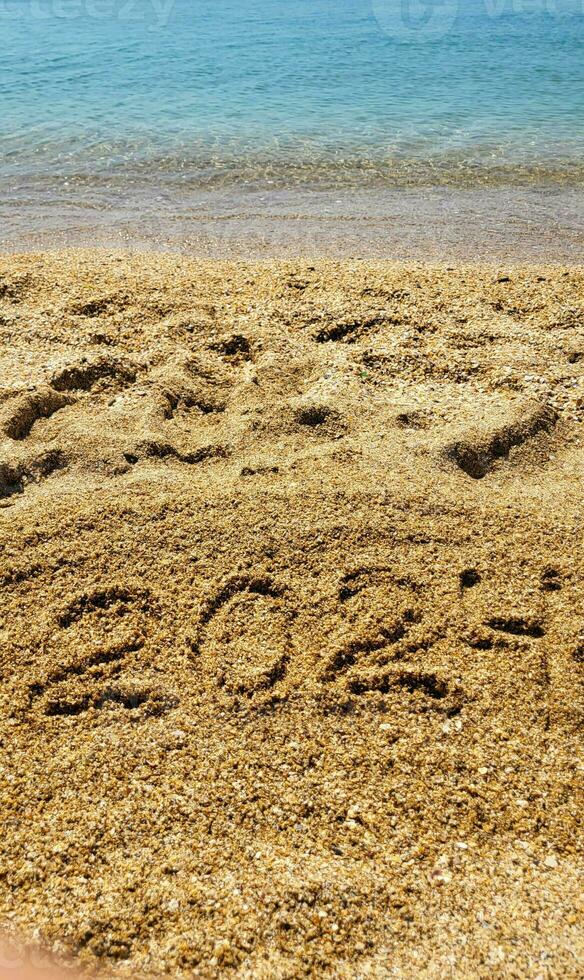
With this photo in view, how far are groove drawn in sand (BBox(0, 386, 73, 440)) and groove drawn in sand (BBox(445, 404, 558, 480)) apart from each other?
1868 millimetres

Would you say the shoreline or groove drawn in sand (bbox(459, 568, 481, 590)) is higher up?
the shoreline

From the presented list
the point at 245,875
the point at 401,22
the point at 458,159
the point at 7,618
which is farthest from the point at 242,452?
the point at 401,22

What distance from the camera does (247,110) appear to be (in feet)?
36.6

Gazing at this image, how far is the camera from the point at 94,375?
375cm

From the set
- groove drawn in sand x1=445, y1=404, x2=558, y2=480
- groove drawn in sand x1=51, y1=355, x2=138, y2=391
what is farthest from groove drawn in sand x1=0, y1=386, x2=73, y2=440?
groove drawn in sand x1=445, y1=404, x2=558, y2=480

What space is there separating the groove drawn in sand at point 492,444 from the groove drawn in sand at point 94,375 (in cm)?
169

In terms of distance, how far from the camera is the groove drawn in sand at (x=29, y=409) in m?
3.34

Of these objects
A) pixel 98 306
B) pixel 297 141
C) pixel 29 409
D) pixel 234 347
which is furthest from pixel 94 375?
pixel 297 141

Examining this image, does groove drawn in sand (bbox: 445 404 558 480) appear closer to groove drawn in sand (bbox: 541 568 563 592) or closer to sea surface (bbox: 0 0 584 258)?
groove drawn in sand (bbox: 541 568 563 592)

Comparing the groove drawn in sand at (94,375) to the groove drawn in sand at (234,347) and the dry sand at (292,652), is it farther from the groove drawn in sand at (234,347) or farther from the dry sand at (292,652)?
the groove drawn in sand at (234,347)

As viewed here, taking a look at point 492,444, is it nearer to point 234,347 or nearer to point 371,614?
point 371,614

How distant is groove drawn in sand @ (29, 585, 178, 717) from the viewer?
7.64ft

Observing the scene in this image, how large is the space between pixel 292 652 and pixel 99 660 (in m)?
0.65

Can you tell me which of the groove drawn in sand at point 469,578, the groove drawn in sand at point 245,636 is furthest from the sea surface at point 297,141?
the groove drawn in sand at point 245,636
